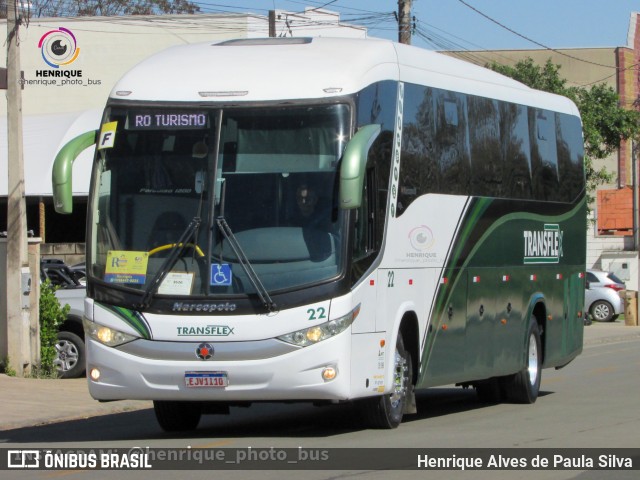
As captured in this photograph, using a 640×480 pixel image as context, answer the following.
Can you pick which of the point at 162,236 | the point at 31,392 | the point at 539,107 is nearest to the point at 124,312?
the point at 162,236

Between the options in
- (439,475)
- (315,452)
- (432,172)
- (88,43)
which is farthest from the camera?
(88,43)

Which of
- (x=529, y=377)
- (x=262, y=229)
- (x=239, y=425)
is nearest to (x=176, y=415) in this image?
(x=239, y=425)

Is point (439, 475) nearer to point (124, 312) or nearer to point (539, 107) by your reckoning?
point (124, 312)

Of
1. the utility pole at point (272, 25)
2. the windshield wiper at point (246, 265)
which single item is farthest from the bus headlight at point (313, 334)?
the utility pole at point (272, 25)

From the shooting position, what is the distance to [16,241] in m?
19.0

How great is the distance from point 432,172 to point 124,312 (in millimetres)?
3883

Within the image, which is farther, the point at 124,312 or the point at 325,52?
the point at 325,52

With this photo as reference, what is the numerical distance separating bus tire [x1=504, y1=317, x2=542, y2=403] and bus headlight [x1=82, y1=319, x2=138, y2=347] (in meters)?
6.50

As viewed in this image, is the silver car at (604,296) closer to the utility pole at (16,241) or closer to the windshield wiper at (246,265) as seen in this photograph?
the utility pole at (16,241)

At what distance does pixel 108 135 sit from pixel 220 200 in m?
1.34

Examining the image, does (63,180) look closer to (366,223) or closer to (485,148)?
(366,223)

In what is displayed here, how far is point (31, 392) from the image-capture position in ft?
56.2

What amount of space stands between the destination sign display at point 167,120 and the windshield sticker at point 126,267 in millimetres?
1203

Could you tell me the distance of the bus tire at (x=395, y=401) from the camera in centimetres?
1248
